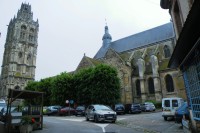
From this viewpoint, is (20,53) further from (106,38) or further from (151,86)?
(151,86)

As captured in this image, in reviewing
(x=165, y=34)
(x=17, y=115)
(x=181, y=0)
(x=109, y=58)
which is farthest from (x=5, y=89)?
(x=181, y=0)

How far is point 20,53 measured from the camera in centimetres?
6975

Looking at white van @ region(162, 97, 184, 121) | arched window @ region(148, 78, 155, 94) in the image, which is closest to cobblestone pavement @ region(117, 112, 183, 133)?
white van @ region(162, 97, 184, 121)

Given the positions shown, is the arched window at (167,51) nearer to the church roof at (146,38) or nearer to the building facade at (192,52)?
the church roof at (146,38)

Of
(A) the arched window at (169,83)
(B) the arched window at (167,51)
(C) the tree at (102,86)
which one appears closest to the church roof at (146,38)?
(B) the arched window at (167,51)

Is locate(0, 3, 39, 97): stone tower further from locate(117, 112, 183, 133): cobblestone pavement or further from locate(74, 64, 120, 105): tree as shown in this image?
locate(117, 112, 183, 133): cobblestone pavement

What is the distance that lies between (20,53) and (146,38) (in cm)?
4801

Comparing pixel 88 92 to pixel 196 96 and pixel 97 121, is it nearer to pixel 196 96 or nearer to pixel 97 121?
pixel 97 121

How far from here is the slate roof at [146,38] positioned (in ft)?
137

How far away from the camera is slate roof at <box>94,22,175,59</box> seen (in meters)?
41.6

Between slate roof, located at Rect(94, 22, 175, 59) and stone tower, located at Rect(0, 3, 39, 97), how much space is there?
3176cm

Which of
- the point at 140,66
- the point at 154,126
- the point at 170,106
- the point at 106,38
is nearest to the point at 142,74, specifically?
the point at 140,66

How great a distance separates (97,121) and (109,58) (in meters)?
24.5

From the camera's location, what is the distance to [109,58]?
131 ft
